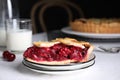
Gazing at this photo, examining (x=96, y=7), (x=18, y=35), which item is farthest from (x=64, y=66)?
(x=96, y=7)

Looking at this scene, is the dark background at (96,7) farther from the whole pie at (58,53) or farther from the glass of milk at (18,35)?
the whole pie at (58,53)

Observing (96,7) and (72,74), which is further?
(96,7)

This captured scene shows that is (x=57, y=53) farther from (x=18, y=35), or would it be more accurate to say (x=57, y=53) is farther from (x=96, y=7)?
(x=96, y=7)

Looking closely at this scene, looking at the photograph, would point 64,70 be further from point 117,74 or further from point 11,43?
point 11,43

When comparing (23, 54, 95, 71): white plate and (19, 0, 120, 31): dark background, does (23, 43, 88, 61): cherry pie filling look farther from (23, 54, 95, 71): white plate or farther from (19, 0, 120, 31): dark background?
(19, 0, 120, 31): dark background

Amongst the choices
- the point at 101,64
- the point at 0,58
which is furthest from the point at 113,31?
the point at 0,58

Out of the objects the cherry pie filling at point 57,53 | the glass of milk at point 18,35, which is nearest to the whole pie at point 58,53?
the cherry pie filling at point 57,53

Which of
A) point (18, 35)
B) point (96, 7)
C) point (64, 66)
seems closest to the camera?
point (64, 66)

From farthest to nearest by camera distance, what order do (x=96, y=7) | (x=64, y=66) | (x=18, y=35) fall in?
(x=96, y=7), (x=18, y=35), (x=64, y=66)
